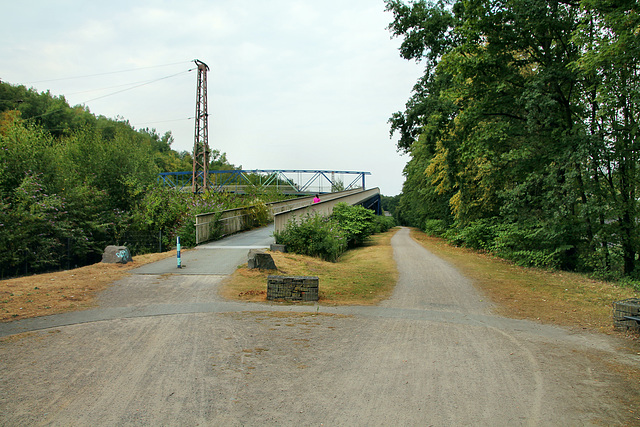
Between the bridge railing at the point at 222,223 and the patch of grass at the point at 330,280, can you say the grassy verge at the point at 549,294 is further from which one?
the bridge railing at the point at 222,223

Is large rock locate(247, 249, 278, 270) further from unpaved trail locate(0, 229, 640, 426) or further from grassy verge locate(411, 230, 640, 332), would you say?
grassy verge locate(411, 230, 640, 332)

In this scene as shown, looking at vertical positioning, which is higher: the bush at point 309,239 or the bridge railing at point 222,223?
the bridge railing at point 222,223

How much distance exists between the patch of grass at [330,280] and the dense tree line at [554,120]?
6293 millimetres

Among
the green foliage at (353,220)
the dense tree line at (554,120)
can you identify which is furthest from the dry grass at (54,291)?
the green foliage at (353,220)

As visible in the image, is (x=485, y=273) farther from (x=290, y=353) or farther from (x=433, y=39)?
(x=433, y=39)

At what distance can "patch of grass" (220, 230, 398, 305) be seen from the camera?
10349 millimetres

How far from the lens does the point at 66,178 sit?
2198cm

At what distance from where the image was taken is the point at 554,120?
15453mm

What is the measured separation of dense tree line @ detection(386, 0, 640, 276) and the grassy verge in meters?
1.89

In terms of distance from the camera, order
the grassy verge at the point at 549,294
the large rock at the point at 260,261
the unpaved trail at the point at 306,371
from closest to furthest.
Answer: the unpaved trail at the point at 306,371, the grassy verge at the point at 549,294, the large rock at the point at 260,261

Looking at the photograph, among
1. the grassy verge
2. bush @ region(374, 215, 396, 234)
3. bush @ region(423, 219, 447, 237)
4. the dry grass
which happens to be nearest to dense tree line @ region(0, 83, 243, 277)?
the dry grass

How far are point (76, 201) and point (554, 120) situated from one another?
22392 mm

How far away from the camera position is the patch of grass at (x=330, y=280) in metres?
10.3

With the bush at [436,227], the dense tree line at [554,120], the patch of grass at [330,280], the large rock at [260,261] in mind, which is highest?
the dense tree line at [554,120]
